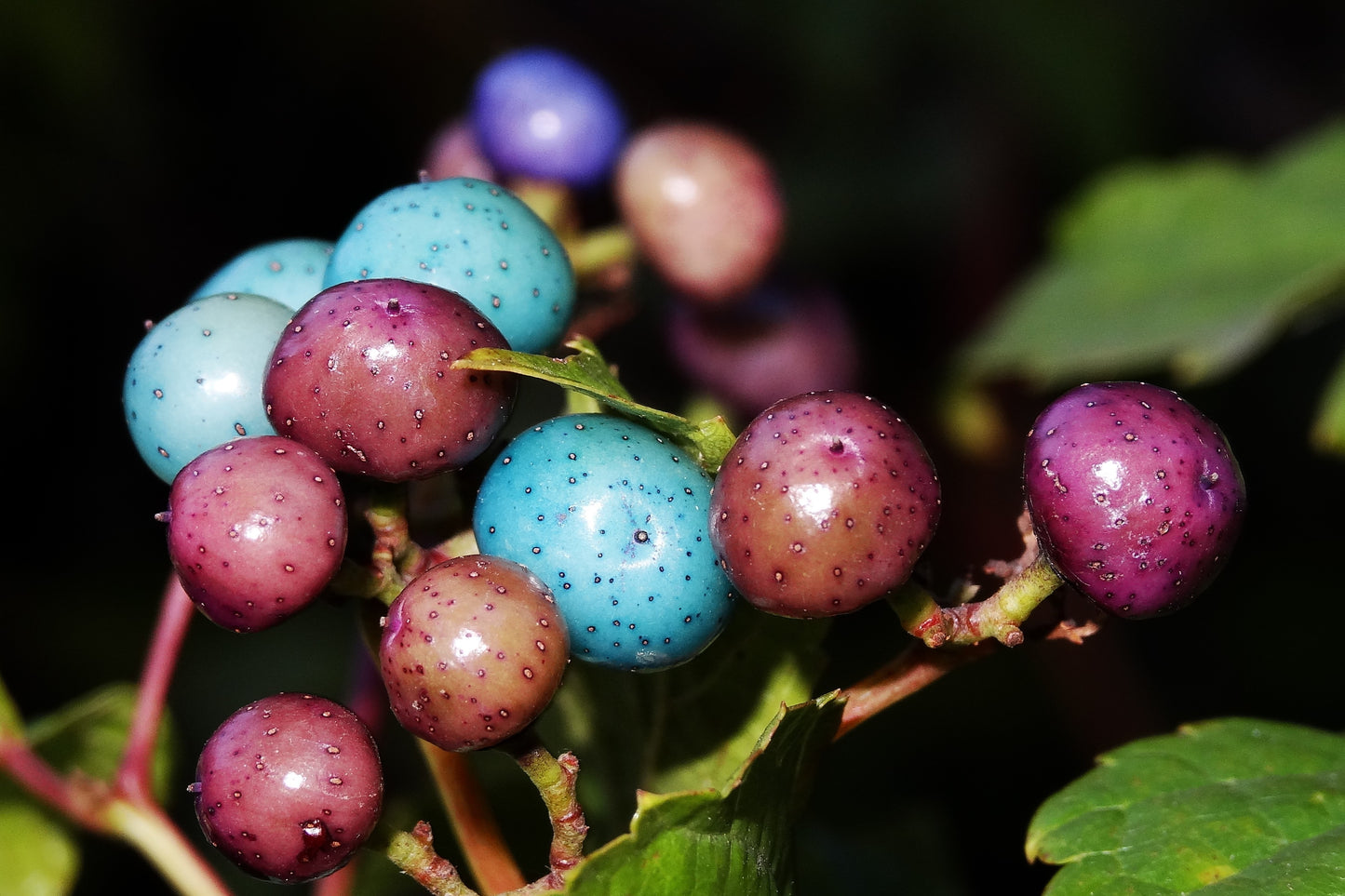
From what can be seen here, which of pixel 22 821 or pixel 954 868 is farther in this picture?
pixel 954 868

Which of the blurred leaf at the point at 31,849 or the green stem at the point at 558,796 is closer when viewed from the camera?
the green stem at the point at 558,796

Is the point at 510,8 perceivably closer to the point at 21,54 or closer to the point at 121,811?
the point at 21,54

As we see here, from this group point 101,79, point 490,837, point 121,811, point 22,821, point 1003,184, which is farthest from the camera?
point 1003,184

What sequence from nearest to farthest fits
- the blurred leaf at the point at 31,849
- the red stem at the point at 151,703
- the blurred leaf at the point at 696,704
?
the blurred leaf at the point at 696,704, the red stem at the point at 151,703, the blurred leaf at the point at 31,849

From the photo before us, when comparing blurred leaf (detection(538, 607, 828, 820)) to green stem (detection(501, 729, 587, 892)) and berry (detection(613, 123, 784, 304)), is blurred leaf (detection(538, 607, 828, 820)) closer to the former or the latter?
green stem (detection(501, 729, 587, 892))

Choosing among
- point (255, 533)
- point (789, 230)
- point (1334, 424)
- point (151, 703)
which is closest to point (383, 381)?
point (255, 533)

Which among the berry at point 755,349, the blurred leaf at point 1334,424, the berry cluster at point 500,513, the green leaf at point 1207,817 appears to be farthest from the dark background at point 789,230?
the berry cluster at point 500,513

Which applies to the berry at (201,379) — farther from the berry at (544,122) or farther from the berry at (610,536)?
the berry at (544,122)

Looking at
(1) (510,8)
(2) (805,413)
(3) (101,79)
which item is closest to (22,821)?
(2) (805,413)
